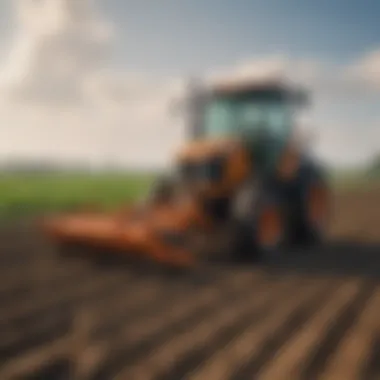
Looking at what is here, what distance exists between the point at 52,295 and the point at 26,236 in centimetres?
319

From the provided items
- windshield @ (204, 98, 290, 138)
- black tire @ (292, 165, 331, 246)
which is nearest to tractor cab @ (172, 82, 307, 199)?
windshield @ (204, 98, 290, 138)

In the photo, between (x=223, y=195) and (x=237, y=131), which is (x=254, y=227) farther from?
(x=237, y=131)

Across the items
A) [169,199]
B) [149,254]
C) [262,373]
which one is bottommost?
[262,373]

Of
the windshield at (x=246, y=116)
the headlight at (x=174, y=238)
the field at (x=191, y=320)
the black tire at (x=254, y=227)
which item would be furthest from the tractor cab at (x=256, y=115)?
the headlight at (x=174, y=238)

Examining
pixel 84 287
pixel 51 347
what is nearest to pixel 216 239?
pixel 84 287

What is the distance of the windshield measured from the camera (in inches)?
239

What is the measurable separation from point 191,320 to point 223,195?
2174mm

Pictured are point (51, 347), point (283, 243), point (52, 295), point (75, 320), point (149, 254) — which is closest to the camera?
point (51, 347)

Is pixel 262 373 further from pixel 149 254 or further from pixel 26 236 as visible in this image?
pixel 26 236

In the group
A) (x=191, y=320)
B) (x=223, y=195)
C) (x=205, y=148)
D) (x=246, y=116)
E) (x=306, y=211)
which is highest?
(x=246, y=116)

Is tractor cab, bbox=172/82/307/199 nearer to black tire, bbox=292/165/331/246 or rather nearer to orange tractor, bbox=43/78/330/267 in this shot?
orange tractor, bbox=43/78/330/267

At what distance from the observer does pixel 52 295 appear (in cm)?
436

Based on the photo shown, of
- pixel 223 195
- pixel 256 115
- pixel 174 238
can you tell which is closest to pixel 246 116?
pixel 256 115

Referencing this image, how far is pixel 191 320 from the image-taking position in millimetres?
3779
